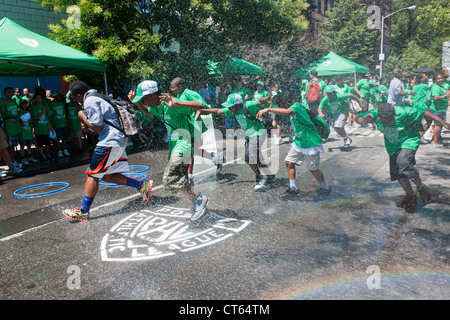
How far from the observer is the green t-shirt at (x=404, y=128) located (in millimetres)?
4828

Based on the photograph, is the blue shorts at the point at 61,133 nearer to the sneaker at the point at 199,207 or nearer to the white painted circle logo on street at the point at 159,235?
the white painted circle logo on street at the point at 159,235

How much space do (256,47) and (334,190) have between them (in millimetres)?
12283

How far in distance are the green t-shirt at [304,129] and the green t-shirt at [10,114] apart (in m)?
6.73

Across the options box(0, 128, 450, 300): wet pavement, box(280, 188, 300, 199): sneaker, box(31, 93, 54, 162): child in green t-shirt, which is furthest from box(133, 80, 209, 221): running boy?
box(31, 93, 54, 162): child in green t-shirt

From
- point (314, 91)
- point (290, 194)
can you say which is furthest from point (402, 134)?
point (314, 91)

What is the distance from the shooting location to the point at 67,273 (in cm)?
347

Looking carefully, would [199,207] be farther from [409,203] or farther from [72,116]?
[72,116]

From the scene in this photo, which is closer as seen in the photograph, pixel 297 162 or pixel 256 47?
pixel 297 162

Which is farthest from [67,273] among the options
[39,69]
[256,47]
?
[256,47]

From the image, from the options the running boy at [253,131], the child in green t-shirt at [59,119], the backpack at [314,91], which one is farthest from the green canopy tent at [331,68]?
the running boy at [253,131]

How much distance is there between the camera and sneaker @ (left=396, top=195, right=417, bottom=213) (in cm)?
498

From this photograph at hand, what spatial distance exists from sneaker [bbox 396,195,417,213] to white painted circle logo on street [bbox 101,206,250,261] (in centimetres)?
216

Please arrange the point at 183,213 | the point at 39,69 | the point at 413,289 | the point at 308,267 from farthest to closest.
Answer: the point at 39,69
the point at 183,213
the point at 308,267
the point at 413,289
